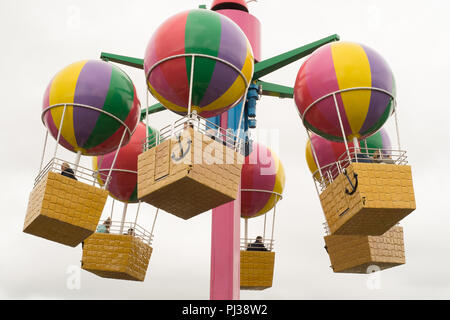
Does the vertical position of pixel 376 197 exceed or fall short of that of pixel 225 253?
it exceeds it

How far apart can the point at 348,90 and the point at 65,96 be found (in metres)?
5.35

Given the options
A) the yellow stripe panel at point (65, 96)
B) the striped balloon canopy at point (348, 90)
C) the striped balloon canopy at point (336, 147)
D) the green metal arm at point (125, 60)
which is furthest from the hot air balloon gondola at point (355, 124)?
the green metal arm at point (125, 60)

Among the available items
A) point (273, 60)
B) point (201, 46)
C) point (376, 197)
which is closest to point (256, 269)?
point (273, 60)

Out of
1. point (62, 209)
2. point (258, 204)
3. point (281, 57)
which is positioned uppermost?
point (281, 57)

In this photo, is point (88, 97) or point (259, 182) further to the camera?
point (259, 182)

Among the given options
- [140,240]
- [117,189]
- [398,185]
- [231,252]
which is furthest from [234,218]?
[398,185]

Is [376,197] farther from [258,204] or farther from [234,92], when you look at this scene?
[258,204]

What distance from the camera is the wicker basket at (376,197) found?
8.88 m

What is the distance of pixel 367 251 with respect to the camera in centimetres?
1152

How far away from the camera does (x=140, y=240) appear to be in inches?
492

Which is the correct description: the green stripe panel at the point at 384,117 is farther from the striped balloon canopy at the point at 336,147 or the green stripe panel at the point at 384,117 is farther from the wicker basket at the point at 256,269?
the wicker basket at the point at 256,269

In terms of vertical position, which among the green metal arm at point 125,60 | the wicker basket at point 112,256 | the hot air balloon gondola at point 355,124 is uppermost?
the green metal arm at point 125,60

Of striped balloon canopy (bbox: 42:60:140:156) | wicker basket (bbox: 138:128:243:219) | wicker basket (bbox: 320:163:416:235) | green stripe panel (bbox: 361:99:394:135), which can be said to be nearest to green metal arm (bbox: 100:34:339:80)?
striped balloon canopy (bbox: 42:60:140:156)

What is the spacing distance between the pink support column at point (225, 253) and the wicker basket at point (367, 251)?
8.02ft
